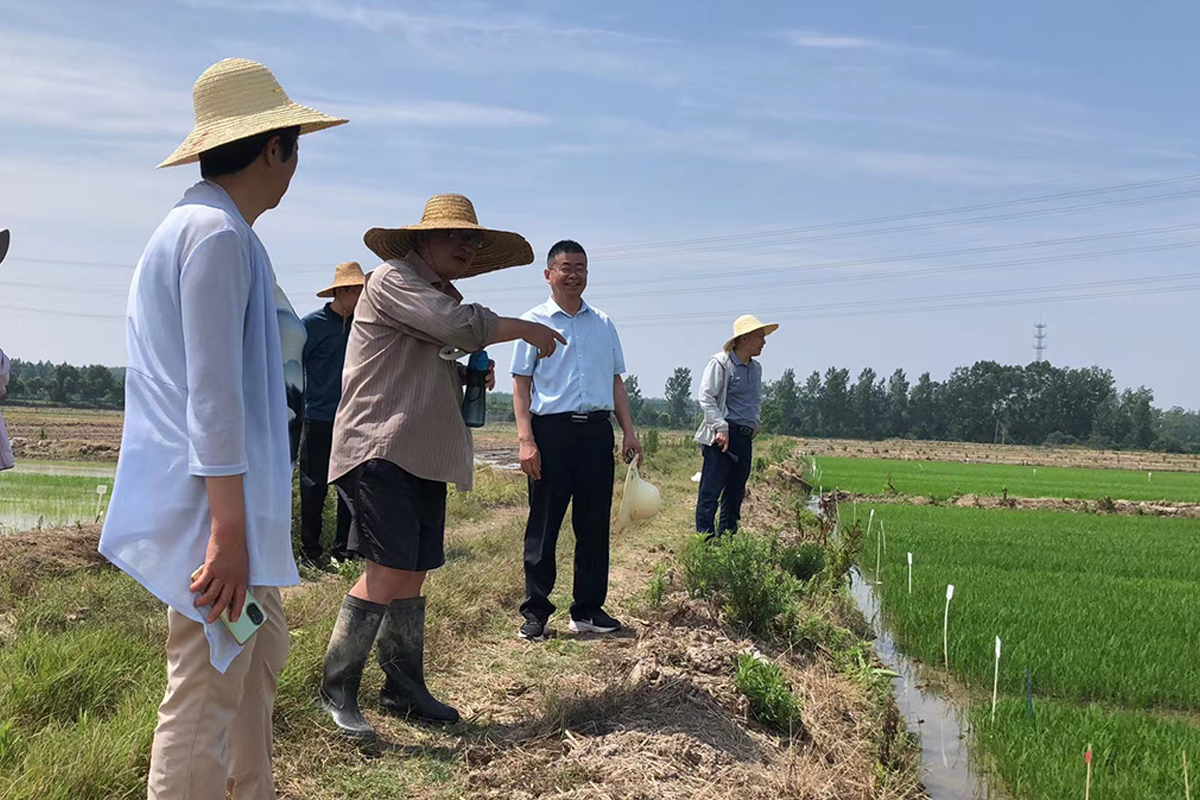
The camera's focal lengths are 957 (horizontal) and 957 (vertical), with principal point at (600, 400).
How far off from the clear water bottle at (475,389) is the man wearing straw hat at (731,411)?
3.30 metres

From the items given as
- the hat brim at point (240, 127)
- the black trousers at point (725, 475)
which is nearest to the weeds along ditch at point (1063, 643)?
the black trousers at point (725, 475)

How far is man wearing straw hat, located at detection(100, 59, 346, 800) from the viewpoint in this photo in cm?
181

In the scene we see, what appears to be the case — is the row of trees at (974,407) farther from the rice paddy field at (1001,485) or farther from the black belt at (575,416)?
the black belt at (575,416)

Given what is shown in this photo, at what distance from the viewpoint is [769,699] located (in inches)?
143

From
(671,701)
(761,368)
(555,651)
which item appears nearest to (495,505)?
(761,368)

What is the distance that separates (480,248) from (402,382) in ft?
2.21

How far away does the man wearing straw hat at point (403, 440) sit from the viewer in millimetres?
3043

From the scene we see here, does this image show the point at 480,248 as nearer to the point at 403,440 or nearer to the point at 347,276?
the point at 403,440

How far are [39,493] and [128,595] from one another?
9273mm

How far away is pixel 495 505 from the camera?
11742 mm

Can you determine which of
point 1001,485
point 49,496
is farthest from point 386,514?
point 1001,485

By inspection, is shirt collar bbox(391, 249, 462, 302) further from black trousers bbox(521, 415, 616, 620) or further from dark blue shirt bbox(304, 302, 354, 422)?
dark blue shirt bbox(304, 302, 354, 422)

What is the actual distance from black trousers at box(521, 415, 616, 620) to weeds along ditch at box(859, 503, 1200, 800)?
6.00 feet

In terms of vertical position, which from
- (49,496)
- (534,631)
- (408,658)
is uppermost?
(408,658)
